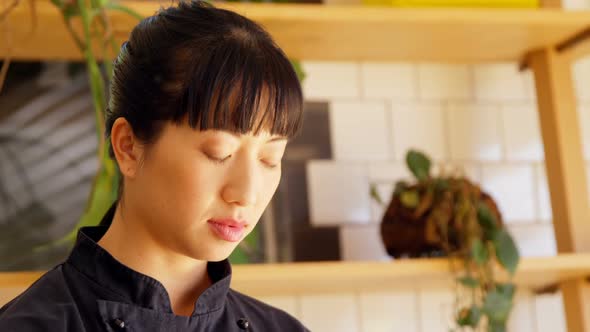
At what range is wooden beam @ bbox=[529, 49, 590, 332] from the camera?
183 centimetres

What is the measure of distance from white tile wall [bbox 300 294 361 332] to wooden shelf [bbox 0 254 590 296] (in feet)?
0.20

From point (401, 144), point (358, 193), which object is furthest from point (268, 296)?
point (401, 144)

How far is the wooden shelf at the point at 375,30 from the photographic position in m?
1.65

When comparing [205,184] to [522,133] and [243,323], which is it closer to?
[243,323]

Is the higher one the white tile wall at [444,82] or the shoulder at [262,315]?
the white tile wall at [444,82]

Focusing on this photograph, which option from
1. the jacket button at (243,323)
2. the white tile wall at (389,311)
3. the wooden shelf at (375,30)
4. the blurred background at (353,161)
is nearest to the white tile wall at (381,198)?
the blurred background at (353,161)

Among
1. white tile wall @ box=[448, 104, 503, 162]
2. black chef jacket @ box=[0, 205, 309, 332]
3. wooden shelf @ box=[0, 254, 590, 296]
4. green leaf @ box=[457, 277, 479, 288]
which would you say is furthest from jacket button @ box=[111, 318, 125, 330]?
white tile wall @ box=[448, 104, 503, 162]

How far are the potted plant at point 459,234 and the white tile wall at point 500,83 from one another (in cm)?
35

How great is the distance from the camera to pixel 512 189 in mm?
2049

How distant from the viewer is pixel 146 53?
3.36ft

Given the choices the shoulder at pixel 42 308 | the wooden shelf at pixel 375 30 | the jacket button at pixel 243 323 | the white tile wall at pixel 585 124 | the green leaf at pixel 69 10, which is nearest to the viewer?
the shoulder at pixel 42 308

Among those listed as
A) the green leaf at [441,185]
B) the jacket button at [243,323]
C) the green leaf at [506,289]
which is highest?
the green leaf at [441,185]

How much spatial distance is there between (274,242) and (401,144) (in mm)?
345

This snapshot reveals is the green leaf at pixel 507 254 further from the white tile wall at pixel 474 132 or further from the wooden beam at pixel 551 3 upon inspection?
the wooden beam at pixel 551 3
